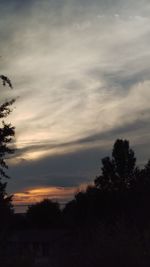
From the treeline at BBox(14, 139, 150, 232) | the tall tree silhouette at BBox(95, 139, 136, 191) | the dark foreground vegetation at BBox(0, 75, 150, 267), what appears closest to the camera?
the dark foreground vegetation at BBox(0, 75, 150, 267)

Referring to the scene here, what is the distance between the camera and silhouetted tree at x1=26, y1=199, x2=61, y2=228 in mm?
93500

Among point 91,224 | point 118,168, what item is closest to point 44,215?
point 118,168

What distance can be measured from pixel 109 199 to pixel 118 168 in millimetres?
8201

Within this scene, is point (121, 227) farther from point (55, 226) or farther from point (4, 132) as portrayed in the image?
point (55, 226)

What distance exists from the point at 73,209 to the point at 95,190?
12.2 feet

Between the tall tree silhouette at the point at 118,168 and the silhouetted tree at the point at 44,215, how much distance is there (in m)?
14.9

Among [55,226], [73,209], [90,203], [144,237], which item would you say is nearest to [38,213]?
[55,226]

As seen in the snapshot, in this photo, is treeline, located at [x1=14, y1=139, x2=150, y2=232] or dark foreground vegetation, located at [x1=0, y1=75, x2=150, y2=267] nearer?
dark foreground vegetation, located at [x1=0, y1=75, x2=150, y2=267]

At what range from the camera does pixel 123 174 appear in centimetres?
8006

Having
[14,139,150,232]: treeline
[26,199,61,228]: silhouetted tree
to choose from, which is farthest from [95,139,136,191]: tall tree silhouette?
[26,199,61,228]: silhouetted tree

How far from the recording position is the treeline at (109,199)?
63.9 metres

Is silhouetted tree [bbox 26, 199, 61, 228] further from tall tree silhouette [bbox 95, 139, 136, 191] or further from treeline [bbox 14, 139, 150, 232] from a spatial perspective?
tall tree silhouette [bbox 95, 139, 136, 191]

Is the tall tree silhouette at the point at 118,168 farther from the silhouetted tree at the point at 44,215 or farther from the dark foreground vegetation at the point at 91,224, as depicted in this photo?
the silhouetted tree at the point at 44,215

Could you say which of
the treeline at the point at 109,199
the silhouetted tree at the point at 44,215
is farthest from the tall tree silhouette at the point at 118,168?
the silhouetted tree at the point at 44,215
